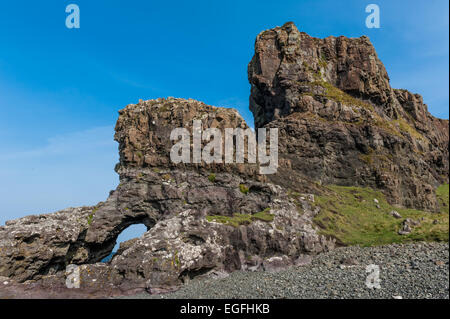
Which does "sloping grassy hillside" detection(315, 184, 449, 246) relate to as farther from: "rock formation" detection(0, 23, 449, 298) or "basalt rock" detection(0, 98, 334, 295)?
"basalt rock" detection(0, 98, 334, 295)

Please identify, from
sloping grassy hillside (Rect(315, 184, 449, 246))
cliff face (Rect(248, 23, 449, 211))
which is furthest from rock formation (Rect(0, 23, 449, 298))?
sloping grassy hillside (Rect(315, 184, 449, 246))

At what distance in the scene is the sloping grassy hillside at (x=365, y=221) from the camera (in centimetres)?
3009


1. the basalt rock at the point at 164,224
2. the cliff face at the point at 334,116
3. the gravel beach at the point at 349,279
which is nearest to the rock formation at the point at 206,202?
the basalt rock at the point at 164,224

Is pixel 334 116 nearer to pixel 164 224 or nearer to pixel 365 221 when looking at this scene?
pixel 365 221

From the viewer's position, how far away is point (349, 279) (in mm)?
20344

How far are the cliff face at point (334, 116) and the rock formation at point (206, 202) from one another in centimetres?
28

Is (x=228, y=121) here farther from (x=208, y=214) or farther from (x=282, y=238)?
(x=282, y=238)

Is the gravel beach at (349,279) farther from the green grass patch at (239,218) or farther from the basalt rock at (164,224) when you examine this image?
the green grass patch at (239,218)

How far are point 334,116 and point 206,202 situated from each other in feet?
134

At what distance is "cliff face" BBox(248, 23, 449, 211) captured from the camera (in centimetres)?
5516

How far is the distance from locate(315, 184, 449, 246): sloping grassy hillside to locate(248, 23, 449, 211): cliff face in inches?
→ 247

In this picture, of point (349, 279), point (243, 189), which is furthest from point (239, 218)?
point (349, 279)
